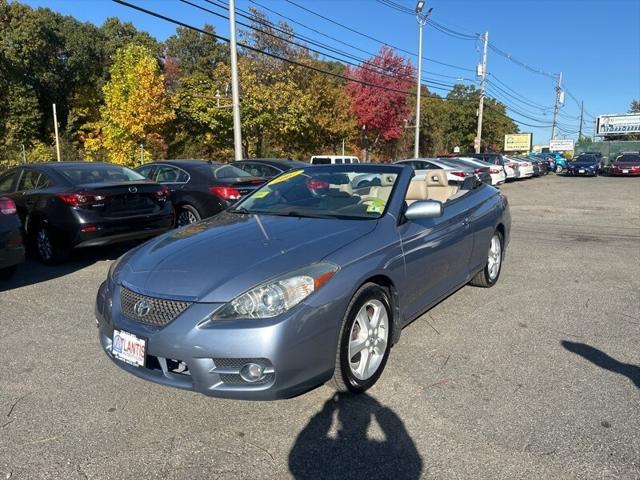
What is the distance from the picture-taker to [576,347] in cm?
412

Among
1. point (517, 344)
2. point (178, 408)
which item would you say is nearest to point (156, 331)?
point (178, 408)

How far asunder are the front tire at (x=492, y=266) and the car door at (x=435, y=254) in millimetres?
881

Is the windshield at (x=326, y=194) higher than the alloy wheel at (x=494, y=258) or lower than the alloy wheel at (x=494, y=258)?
higher

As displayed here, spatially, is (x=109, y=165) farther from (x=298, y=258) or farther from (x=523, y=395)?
(x=523, y=395)

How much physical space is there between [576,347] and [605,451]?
1.57m

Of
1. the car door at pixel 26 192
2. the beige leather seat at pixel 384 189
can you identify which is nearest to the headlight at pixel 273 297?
the beige leather seat at pixel 384 189

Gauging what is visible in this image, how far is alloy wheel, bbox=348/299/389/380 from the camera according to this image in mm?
3252

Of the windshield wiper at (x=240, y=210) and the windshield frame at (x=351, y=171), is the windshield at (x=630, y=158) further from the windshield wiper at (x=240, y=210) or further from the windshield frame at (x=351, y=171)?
the windshield wiper at (x=240, y=210)

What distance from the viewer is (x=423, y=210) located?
3.78 metres

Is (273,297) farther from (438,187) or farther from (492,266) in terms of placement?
(492,266)

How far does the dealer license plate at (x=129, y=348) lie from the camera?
288 centimetres

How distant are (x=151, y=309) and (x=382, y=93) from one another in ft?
116

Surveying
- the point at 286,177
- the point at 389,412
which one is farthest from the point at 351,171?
the point at 389,412

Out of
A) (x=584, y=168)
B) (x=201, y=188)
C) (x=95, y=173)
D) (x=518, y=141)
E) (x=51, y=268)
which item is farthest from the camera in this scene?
(x=518, y=141)
